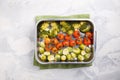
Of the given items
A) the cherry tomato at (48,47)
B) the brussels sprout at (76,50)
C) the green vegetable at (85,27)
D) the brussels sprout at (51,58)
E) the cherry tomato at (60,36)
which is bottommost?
the brussels sprout at (51,58)

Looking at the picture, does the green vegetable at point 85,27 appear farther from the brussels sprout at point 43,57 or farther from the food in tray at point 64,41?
the brussels sprout at point 43,57

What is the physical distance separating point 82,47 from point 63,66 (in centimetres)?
14

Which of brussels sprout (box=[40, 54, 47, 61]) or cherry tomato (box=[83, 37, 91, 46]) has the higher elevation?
cherry tomato (box=[83, 37, 91, 46])

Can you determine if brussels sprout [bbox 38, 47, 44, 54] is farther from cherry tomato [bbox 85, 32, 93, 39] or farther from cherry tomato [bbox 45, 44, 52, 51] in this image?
cherry tomato [bbox 85, 32, 93, 39]

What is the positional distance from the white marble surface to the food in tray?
0.07 metres

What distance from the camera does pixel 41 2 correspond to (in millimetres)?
1239

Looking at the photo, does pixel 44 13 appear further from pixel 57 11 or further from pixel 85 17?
pixel 85 17

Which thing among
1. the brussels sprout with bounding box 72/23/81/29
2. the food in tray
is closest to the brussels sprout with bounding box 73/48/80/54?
the food in tray

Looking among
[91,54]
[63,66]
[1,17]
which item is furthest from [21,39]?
[91,54]

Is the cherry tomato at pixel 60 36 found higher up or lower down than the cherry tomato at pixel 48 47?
higher up

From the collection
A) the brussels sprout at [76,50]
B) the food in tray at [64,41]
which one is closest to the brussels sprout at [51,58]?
the food in tray at [64,41]

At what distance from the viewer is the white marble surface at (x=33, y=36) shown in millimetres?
1238

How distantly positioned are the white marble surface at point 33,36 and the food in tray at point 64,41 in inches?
2.8

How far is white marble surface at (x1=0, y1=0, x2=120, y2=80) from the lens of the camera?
124 cm
